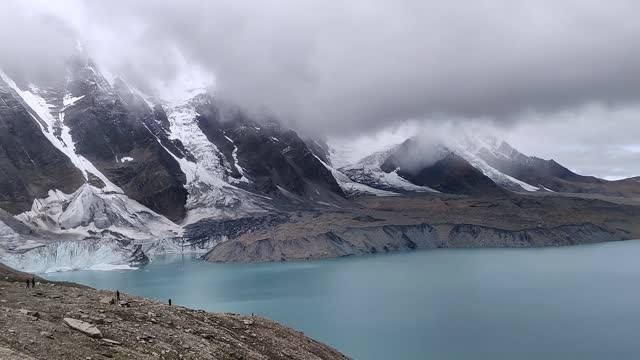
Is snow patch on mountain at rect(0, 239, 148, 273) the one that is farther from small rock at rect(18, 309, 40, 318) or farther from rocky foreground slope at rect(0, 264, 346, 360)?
small rock at rect(18, 309, 40, 318)

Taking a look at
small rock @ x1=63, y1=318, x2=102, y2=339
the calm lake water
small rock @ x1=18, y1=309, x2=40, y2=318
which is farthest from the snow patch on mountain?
small rock @ x1=63, y1=318, x2=102, y2=339

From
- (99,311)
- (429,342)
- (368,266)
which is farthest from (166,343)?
(368,266)

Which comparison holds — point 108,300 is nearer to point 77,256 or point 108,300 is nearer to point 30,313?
point 30,313

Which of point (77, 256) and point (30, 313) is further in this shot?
point (77, 256)

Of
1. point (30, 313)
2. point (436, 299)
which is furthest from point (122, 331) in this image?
point (436, 299)

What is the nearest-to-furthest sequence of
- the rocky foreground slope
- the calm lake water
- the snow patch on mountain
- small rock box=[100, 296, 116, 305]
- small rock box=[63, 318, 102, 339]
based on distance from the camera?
the rocky foreground slope
small rock box=[63, 318, 102, 339]
small rock box=[100, 296, 116, 305]
the calm lake water
the snow patch on mountain

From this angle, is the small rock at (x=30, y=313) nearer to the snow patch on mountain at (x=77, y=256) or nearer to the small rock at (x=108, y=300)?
the small rock at (x=108, y=300)

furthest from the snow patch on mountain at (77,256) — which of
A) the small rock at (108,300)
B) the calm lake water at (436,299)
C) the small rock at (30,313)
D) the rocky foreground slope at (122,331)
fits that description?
the small rock at (30,313)
